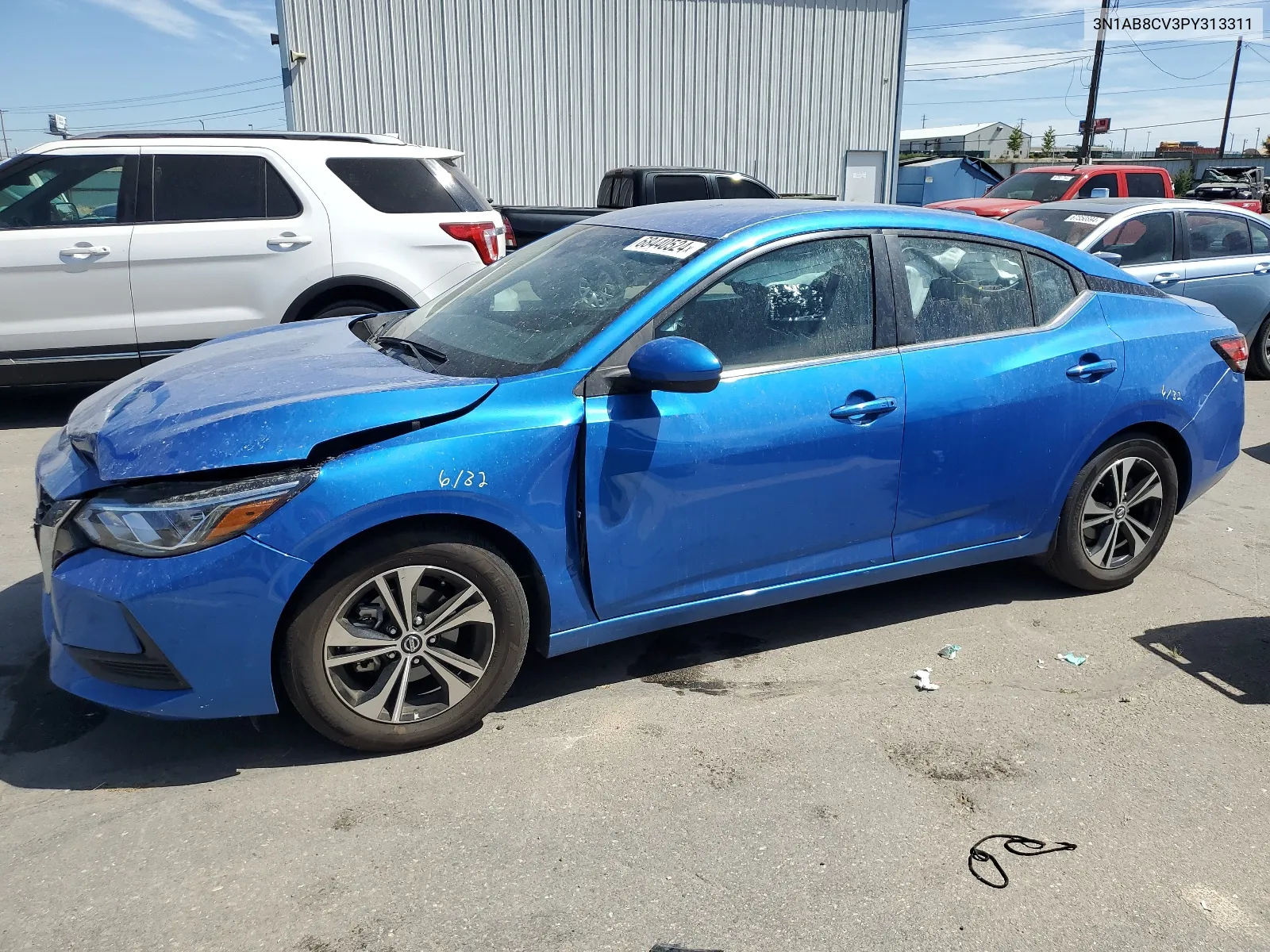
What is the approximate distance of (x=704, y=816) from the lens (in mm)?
2863

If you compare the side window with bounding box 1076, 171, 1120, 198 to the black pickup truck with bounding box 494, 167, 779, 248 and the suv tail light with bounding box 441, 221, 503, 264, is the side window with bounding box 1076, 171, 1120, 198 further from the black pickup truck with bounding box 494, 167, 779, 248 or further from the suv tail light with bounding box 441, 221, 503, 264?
the suv tail light with bounding box 441, 221, 503, 264

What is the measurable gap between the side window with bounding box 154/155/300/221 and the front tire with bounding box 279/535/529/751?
4.92 metres

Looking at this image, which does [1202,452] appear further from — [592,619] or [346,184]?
[346,184]

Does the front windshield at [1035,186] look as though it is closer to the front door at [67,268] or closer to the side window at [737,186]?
the side window at [737,186]

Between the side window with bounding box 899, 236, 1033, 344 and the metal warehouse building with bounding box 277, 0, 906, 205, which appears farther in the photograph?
the metal warehouse building with bounding box 277, 0, 906, 205

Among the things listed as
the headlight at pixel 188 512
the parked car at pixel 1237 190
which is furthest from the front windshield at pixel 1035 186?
the headlight at pixel 188 512

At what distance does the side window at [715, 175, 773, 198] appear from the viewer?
1315 centimetres

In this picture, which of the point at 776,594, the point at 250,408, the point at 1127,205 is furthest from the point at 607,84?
the point at 250,408

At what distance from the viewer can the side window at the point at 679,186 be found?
1298 centimetres

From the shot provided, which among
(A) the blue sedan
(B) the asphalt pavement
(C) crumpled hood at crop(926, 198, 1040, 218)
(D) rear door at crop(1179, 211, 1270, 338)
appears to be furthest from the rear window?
(C) crumpled hood at crop(926, 198, 1040, 218)

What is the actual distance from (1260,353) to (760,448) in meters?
8.39

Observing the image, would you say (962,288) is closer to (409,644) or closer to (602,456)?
(602,456)

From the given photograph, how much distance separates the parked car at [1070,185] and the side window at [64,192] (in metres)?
11.0

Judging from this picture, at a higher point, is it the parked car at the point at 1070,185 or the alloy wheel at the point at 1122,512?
the parked car at the point at 1070,185
